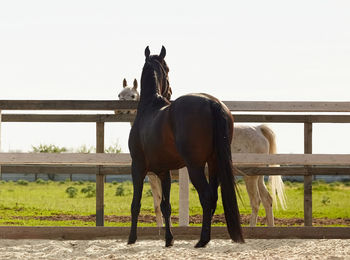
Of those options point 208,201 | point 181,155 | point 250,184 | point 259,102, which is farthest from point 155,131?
point 250,184

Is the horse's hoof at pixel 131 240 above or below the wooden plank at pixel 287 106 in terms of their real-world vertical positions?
below

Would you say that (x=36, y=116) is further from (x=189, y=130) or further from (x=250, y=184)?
(x=189, y=130)

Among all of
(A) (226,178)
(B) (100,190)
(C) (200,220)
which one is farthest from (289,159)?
(C) (200,220)

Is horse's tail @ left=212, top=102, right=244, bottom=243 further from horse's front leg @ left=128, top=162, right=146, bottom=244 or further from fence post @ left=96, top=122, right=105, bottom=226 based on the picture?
fence post @ left=96, top=122, right=105, bottom=226

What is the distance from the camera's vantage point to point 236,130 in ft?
30.0

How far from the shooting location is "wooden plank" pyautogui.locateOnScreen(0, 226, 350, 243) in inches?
247

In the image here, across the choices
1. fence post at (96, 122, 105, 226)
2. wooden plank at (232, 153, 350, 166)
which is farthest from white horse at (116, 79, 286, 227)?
wooden plank at (232, 153, 350, 166)

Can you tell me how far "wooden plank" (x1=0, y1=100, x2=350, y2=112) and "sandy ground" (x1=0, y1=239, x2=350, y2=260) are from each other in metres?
1.58

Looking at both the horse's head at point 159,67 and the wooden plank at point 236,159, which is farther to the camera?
the wooden plank at point 236,159

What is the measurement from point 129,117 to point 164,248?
2.68 meters

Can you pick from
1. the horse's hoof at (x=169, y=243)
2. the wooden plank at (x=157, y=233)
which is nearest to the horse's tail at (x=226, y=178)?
the horse's hoof at (x=169, y=243)

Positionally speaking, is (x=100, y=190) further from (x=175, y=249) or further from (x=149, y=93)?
(x=175, y=249)

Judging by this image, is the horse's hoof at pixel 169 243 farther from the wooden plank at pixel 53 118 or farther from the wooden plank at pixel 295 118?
the wooden plank at pixel 295 118

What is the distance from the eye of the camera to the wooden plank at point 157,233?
6.28m
